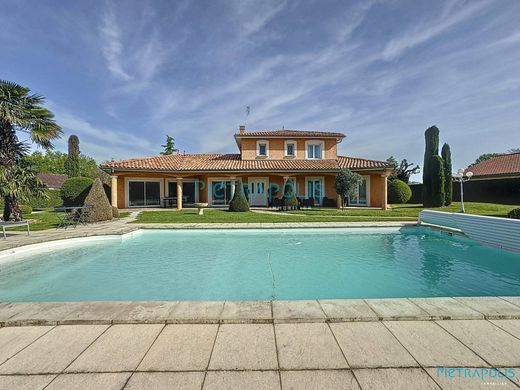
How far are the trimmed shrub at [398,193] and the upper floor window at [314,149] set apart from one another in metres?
8.24

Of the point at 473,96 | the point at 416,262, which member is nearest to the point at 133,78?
the point at 416,262

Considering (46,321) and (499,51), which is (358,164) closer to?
(499,51)

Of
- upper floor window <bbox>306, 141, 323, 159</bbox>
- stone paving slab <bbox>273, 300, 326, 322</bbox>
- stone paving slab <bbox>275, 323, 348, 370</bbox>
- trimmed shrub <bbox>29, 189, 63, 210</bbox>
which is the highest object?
upper floor window <bbox>306, 141, 323, 159</bbox>

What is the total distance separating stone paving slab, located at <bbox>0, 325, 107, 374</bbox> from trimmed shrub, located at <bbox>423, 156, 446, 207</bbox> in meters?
23.1

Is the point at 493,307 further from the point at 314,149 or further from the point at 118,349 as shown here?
the point at 314,149

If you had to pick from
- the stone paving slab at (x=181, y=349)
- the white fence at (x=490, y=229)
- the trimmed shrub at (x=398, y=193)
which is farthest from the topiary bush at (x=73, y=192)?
the trimmed shrub at (x=398, y=193)

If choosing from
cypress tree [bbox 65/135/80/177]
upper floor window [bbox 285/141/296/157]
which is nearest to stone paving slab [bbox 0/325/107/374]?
upper floor window [bbox 285/141/296/157]

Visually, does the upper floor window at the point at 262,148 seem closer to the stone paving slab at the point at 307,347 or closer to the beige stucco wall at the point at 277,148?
the beige stucco wall at the point at 277,148

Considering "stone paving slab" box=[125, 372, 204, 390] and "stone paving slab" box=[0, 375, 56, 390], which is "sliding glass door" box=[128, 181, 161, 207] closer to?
"stone paving slab" box=[0, 375, 56, 390]

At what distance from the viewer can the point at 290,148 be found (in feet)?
71.9

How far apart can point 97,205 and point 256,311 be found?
41.6 feet

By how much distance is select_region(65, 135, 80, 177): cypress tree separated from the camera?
28.6m

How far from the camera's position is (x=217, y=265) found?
264 inches

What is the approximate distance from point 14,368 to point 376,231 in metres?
11.4
